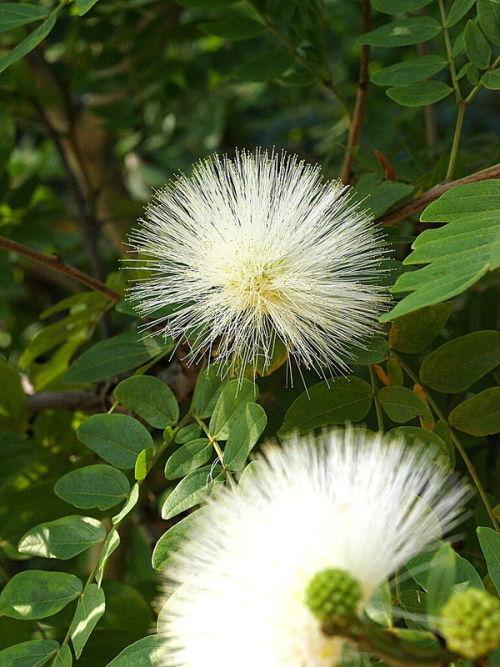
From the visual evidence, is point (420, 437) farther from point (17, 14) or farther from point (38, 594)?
point (17, 14)

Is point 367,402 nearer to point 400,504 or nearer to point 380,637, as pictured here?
point 400,504

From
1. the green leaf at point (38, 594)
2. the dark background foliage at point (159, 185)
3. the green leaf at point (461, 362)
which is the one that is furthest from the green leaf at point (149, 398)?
the green leaf at point (461, 362)

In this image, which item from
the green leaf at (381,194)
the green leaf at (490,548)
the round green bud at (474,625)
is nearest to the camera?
the round green bud at (474,625)

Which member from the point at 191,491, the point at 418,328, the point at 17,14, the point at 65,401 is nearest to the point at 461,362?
the point at 418,328

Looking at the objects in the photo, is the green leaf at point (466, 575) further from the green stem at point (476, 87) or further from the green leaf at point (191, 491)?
the green stem at point (476, 87)

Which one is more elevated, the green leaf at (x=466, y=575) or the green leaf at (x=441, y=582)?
the green leaf at (x=441, y=582)

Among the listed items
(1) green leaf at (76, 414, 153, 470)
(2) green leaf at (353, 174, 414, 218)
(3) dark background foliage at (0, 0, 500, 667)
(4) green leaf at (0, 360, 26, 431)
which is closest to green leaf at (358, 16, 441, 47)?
(3) dark background foliage at (0, 0, 500, 667)
